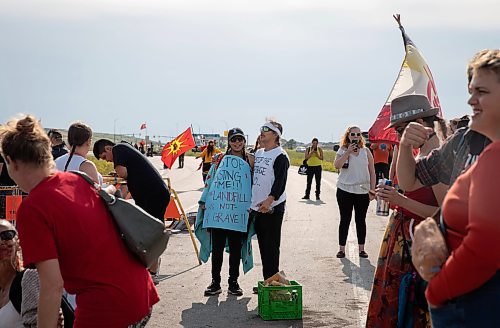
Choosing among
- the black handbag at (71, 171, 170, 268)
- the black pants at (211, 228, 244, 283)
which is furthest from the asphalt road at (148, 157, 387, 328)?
the black handbag at (71, 171, 170, 268)

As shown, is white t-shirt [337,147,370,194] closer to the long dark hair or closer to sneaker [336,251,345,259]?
sneaker [336,251,345,259]

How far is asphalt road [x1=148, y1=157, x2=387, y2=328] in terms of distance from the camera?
739cm

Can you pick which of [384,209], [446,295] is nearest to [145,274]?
[446,295]

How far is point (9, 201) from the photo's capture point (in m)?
8.56

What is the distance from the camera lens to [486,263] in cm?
250

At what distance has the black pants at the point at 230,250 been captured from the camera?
8.54 metres

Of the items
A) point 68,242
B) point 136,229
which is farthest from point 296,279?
point 68,242

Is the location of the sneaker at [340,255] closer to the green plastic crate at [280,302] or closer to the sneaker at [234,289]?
the sneaker at [234,289]

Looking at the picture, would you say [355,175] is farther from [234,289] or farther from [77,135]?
[77,135]

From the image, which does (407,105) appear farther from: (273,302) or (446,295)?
(273,302)

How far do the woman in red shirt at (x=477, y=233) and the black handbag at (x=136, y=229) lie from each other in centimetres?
142

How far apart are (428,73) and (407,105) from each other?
3305mm

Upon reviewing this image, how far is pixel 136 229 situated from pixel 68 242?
0.34 meters

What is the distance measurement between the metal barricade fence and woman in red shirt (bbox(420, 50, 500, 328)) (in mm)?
6652
